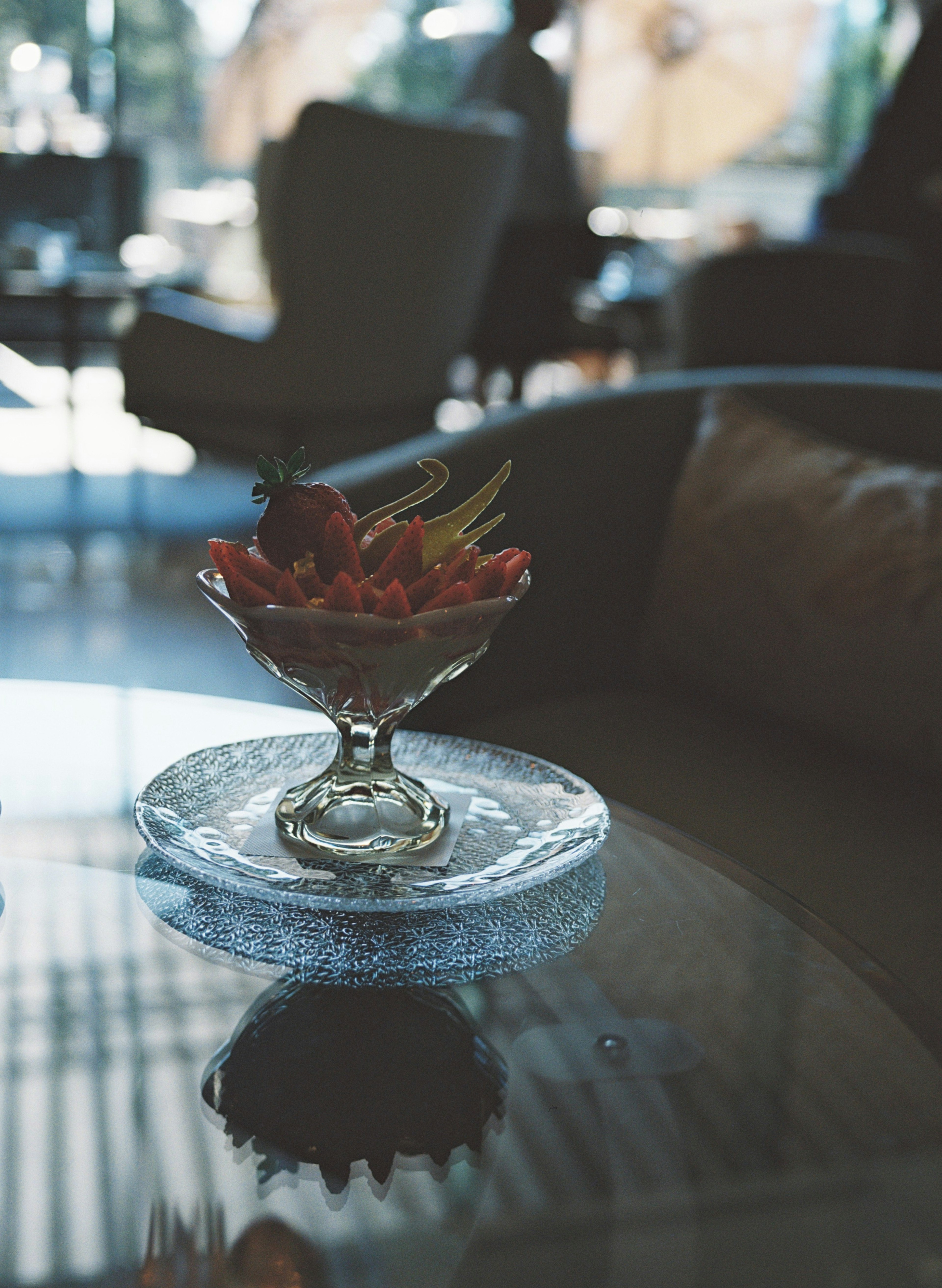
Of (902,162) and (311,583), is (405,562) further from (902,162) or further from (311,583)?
(902,162)

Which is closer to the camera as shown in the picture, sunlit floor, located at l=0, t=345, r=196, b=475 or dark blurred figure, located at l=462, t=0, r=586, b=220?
sunlit floor, located at l=0, t=345, r=196, b=475

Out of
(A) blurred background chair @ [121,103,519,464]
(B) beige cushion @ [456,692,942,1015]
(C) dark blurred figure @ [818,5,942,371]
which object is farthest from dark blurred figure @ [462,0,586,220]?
(B) beige cushion @ [456,692,942,1015]

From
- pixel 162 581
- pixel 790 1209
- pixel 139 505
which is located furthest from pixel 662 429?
pixel 139 505

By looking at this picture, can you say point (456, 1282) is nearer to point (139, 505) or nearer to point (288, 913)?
point (288, 913)

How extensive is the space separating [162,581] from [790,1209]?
254cm

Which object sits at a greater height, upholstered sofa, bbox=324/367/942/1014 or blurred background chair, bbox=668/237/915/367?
blurred background chair, bbox=668/237/915/367

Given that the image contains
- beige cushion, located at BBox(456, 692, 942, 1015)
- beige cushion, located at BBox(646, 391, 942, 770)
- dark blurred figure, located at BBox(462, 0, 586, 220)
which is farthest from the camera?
dark blurred figure, located at BBox(462, 0, 586, 220)

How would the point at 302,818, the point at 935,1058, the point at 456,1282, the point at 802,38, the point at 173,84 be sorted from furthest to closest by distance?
the point at 802,38
the point at 173,84
the point at 302,818
the point at 935,1058
the point at 456,1282

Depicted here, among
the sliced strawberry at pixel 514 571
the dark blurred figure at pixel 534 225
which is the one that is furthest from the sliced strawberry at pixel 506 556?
the dark blurred figure at pixel 534 225

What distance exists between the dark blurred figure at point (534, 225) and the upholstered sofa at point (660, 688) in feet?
9.32

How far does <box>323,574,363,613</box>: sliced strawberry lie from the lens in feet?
2.18

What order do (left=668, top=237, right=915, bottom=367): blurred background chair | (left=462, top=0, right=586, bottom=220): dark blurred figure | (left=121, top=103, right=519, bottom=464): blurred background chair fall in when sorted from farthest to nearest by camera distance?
(left=462, top=0, right=586, bottom=220): dark blurred figure, (left=121, top=103, right=519, bottom=464): blurred background chair, (left=668, top=237, right=915, bottom=367): blurred background chair

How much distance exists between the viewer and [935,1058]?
1.98 feet

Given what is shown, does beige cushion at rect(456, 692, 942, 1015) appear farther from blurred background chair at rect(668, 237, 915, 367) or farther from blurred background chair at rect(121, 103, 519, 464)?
blurred background chair at rect(121, 103, 519, 464)
